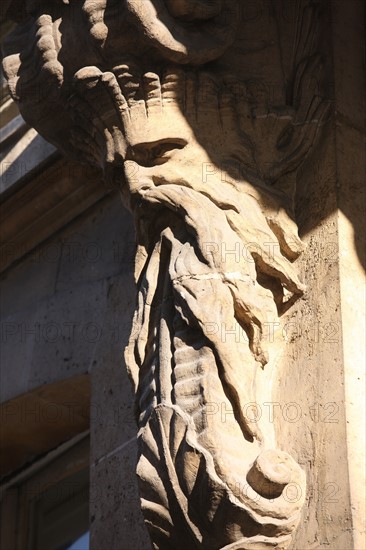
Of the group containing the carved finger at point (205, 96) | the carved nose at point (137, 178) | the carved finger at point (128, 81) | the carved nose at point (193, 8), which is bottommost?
the carved nose at point (137, 178)

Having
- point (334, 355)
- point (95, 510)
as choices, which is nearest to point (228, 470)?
point (334, 355)

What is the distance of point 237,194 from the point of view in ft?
11.3

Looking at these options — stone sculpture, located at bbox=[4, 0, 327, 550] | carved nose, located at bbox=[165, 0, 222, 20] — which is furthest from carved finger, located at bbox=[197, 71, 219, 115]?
carved nose, located at bbox=[165, 0, 222, 20]

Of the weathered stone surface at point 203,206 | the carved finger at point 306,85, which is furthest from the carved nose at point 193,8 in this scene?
the carved finger at point 306,85

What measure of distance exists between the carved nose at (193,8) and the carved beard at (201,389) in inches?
13.3

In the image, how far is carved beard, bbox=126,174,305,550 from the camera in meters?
3.04

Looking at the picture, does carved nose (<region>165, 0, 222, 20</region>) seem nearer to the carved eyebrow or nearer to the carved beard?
the carved eyebrow

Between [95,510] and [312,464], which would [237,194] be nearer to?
[312,464]

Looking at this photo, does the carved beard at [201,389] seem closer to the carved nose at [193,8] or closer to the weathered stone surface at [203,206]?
the weathered stone surface at [203,206]

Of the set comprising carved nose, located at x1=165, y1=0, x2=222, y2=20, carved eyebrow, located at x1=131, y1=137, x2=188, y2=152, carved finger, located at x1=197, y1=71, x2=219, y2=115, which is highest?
carved nose, located at x1=165, y1=0, x2=222, y2=20

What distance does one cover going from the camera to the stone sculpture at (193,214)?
3.08m

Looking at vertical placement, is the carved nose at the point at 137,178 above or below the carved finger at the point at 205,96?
below

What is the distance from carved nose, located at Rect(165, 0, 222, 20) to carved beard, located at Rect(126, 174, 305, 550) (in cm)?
34

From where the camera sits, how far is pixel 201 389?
3133 mm
